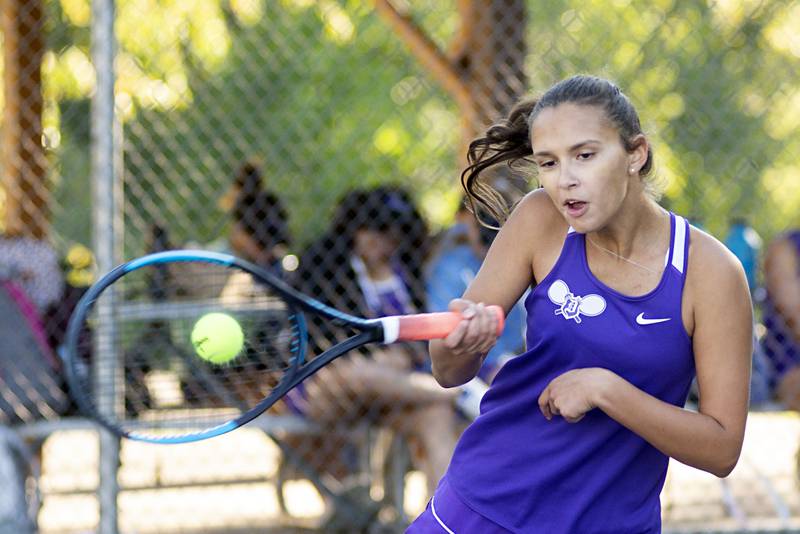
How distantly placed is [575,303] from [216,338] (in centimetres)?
85

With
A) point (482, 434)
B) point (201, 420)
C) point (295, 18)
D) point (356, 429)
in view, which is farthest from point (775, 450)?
point (482, 434)

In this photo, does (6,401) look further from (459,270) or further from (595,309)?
(595,309)

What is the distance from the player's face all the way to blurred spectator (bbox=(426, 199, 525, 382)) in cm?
261

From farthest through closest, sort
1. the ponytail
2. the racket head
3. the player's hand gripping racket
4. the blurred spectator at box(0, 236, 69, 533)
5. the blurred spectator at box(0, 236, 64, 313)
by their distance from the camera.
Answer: the blurred spectator at box(0, 236, 64, 313) → the blurred spectator at box(0, 236, 69, 533) → the racket head → the player's hand gripping racket → the ponytail

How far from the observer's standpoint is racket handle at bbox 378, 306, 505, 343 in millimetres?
2131

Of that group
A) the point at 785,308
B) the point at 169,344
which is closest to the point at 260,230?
the point at 169,344

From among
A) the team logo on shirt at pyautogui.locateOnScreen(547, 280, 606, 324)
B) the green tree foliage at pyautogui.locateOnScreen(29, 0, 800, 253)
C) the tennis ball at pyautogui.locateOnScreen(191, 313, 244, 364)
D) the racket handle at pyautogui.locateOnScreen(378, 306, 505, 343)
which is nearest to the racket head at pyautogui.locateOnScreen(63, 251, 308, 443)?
the tennis ball at pyautogui.locateOnScreen(191, 313, 244, 364)

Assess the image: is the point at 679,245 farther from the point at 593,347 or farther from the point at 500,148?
the point at 500,148

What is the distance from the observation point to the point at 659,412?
210cm

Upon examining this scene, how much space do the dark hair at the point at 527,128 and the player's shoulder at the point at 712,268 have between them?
19cm

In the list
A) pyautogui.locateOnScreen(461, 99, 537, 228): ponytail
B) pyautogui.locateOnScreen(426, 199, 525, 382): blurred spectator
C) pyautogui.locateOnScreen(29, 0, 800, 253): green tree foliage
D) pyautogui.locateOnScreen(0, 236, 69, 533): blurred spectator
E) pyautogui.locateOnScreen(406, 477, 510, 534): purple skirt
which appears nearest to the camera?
pyautogui.locateOnScreen(406, 477, 510, 534): purple skirt

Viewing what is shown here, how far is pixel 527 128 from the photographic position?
94.3 inches

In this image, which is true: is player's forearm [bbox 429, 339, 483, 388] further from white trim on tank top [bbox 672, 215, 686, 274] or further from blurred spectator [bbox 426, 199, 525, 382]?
blurred spectator [bbox 426, 199, 525, 382]

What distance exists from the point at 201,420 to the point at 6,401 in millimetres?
1646
